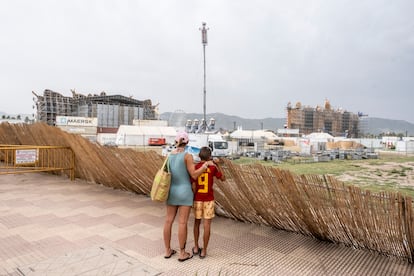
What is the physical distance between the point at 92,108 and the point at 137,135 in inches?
1051

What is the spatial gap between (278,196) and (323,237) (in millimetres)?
883

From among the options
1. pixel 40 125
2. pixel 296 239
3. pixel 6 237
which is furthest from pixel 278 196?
pixel 40 125

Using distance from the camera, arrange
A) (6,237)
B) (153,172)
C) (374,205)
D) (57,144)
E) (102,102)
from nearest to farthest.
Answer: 1. (374,205)
2. (6,237)
3. (153,172)
4. (57,144)
5. (102,102)

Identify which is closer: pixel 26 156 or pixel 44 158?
pixel 26 156

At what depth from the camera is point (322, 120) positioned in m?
118

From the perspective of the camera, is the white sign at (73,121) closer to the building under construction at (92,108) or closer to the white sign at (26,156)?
the building under construction at (92,108)

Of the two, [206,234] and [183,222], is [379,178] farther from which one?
[183,222]

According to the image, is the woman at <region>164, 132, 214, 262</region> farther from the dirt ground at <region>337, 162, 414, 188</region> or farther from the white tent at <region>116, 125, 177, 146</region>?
the white tent at <region>116, 125, 177, 146</region>

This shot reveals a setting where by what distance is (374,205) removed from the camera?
346cm

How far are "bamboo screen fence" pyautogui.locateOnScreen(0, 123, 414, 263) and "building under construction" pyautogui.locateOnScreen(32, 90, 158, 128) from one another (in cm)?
5805

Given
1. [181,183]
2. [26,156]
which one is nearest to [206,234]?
[181,183]

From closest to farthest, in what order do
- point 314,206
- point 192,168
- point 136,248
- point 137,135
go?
point 192,168
point 136,248
point 314,206
point 137,135

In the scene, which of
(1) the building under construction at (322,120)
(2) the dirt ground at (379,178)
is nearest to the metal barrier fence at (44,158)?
(2) the dirt ground at (379,178)

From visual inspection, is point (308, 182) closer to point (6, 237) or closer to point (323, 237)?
point (323, 237)
